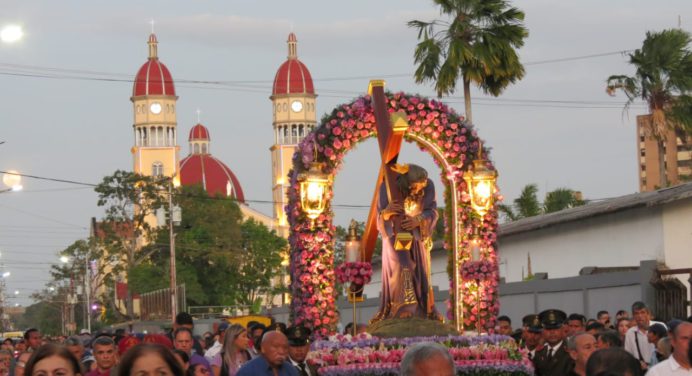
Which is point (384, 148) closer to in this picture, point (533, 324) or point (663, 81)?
point (533, 324)

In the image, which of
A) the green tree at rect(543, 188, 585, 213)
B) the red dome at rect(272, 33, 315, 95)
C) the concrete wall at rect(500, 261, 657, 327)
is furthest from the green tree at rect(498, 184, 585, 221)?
the red dome at rect(272, 33, 315, 95)

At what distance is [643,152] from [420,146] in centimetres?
12088

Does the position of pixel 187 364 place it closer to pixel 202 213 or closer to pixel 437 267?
pixel 437 267

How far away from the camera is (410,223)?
2492cm

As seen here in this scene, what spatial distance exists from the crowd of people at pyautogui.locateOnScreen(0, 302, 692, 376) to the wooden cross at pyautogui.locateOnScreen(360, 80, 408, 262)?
2636 millimetres

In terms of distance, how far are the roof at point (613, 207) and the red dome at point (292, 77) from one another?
358 feet

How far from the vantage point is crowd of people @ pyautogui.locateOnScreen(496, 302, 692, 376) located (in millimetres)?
8258

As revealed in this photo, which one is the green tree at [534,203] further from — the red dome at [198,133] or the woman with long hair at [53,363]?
the red dome at [198,133]

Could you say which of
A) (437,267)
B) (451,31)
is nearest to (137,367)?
(451,31)

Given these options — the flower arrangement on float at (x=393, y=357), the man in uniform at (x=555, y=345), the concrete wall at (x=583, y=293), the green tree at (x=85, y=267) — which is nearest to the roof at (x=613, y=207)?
the concrete wall at (x=583, y=293)

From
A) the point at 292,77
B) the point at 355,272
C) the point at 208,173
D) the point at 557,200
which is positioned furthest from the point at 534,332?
the point at 208,173

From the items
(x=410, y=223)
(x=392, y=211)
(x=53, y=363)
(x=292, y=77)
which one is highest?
(x=292, y=77)

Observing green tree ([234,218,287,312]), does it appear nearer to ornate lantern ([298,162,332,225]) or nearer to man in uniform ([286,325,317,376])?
ornate lantern ([298,162,332,225])

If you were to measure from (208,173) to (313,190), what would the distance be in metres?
139
